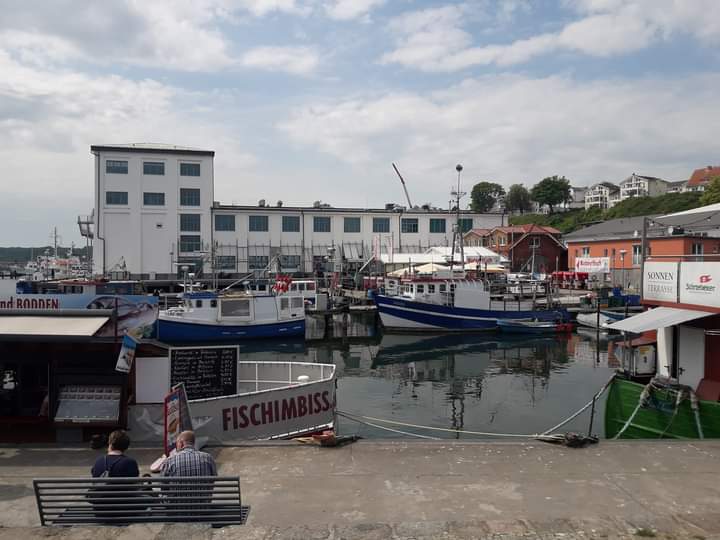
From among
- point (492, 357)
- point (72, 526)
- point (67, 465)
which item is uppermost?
point (72, 526)

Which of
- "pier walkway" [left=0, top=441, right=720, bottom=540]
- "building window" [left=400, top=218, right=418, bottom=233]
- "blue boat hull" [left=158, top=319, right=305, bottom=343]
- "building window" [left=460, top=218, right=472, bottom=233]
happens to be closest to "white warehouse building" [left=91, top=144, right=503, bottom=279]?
"building window" [left=400, top=218, right=418, bottom=233]

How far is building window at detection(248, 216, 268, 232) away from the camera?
214 feet

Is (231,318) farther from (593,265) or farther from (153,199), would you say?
(593,265)

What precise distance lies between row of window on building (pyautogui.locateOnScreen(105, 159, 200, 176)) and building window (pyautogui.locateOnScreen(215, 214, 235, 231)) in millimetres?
5279

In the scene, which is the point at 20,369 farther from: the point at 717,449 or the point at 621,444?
the point at 717,449

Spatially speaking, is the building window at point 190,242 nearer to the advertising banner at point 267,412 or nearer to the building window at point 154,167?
the building window at point 154,167

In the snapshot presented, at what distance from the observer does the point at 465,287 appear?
142ft

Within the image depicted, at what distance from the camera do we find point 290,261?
66375 mm

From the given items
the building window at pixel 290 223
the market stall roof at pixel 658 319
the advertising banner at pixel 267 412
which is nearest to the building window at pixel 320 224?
the building window at pixel 290 223

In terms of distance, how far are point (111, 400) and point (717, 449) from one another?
11.2m

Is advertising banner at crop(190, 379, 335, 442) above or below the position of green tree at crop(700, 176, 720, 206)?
below

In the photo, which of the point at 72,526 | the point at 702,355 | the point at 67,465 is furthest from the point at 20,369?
the point at 702,355

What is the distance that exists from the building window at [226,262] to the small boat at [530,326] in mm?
32993

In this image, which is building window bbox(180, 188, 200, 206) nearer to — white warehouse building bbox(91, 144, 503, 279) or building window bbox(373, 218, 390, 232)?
white warehouse building bbox(91, 144, 503, 279)
